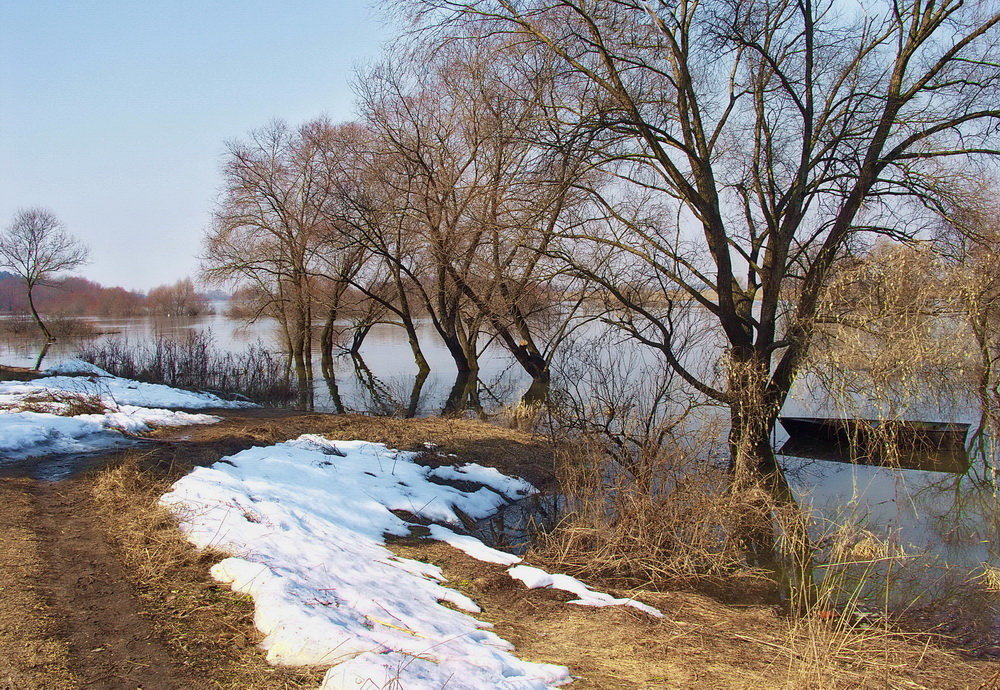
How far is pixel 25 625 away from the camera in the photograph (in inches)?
141

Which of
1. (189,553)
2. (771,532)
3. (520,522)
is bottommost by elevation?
(520,522)

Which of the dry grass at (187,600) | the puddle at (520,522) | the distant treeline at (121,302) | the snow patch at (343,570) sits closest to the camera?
the dry grass at (187,600)

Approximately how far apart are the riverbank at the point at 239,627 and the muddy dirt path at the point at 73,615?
11 millimetres

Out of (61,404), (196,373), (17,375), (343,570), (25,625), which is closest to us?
(25,625)

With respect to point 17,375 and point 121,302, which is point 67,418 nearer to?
point 17,375

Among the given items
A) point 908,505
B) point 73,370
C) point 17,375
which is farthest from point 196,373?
point 908,505

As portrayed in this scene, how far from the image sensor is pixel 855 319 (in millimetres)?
10031

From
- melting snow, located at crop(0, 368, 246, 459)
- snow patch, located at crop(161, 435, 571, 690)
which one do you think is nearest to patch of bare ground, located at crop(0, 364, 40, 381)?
melting snow, located at crop(0, 368, 246, 459)

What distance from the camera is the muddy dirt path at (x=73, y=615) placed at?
10.6 feet

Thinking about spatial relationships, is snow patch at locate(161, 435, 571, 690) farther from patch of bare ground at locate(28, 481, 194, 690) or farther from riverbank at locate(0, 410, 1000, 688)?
patch of bare ground at locate(28, 481, 194, 690)

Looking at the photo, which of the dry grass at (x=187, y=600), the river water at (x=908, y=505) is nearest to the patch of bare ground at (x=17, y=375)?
the river water at (x=908, y=505)

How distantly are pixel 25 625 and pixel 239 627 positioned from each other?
106 cm

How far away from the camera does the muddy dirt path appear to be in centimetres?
323

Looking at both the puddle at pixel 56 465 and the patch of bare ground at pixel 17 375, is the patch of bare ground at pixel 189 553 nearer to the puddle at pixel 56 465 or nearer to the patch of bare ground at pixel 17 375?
the puddle at pixel 56 465
